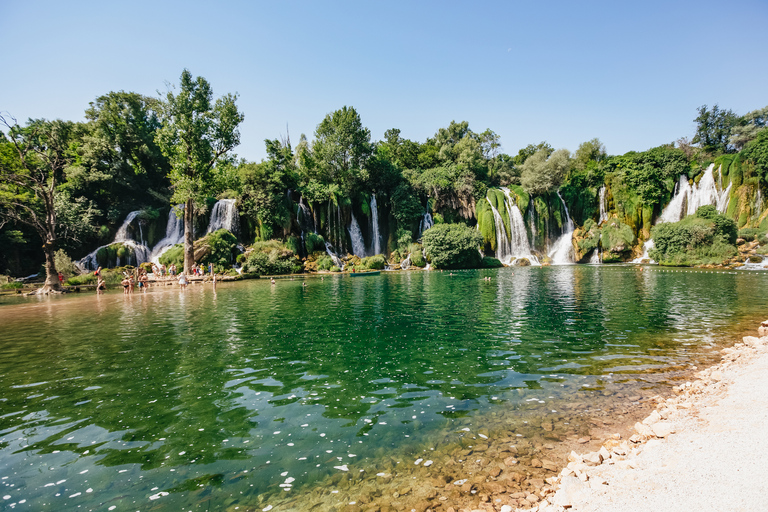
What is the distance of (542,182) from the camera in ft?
171

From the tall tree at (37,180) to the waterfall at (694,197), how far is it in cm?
6490

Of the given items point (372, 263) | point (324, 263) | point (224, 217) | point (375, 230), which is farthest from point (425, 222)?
point (224, 217)

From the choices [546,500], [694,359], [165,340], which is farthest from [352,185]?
[546,500]

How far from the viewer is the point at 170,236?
42.2 m

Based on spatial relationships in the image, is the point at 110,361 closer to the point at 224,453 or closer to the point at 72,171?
the point at 224,453

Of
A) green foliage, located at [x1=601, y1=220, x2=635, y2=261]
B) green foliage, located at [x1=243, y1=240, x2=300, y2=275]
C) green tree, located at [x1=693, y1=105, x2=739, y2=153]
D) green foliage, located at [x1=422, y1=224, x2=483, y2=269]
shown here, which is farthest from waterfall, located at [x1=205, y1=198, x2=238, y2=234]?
green tree, located at [x1=693, y1=105, x2=739, y2=153]

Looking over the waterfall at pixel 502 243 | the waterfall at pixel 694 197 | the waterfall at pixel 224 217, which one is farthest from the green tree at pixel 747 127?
the waterfall at pixel 224 217

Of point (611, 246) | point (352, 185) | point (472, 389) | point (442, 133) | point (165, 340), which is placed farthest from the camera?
point (442, 133)

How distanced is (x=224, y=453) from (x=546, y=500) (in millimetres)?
4316

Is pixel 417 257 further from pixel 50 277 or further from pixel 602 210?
pixel 50 277

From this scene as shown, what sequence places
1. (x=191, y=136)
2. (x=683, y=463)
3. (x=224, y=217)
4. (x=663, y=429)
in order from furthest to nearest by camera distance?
(x=224, y=217)
(x=191, y=136)
(x=663, y=429)
(x=683, y=463)

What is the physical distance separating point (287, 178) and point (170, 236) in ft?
53.3

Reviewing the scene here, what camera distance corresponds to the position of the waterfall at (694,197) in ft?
139

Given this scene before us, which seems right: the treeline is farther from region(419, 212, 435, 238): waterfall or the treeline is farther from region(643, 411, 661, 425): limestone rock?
region(643, 411, 661, 425): limestone rock
